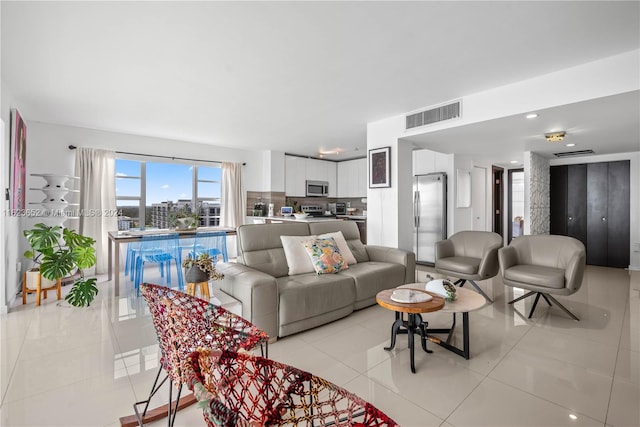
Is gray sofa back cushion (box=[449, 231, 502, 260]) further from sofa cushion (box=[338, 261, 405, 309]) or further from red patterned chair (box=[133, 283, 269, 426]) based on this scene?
red patterned chair (box=[133, 283, 269, 426])

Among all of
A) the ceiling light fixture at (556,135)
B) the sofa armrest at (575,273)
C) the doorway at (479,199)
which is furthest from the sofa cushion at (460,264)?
the doorway at (479,199)

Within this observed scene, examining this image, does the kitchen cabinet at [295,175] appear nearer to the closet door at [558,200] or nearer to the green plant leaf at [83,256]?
the green plant leaf at [83,256]

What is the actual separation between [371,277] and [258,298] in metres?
1.37

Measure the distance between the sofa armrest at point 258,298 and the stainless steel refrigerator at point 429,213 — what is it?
166 inches

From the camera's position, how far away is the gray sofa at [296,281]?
263cm

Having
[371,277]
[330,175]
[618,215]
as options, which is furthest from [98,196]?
[618,215]

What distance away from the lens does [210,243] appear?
4684 mm

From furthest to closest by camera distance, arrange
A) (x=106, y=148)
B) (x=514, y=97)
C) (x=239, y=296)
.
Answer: (x=106, y=148), (x=514, y=97), (x=239, y=296)

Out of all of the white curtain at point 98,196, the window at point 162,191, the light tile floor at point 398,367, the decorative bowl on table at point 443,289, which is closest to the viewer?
the light tile floor at point 398,367

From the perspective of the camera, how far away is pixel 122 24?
2.27m

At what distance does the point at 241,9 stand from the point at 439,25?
143 centimetres

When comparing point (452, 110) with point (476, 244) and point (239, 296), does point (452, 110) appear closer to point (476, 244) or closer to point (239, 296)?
point (476, 244)

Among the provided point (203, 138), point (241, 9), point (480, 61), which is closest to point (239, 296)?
point (241, 9)

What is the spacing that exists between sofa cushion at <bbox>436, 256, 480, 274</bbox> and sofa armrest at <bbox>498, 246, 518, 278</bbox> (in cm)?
29
